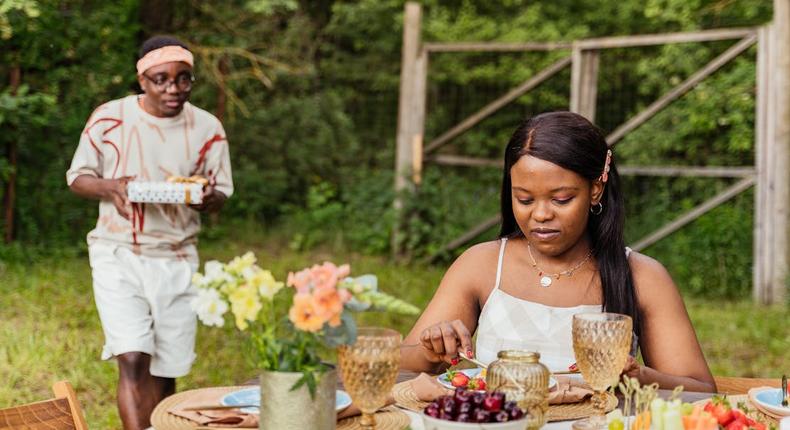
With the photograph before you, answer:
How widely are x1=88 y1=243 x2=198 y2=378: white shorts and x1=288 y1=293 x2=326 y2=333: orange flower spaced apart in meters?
2.47

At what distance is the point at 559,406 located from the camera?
2.22m

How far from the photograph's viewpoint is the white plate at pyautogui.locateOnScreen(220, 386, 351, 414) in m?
2.09

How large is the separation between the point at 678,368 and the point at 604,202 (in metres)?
0.50

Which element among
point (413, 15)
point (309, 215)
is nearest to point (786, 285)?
point (413, 15)

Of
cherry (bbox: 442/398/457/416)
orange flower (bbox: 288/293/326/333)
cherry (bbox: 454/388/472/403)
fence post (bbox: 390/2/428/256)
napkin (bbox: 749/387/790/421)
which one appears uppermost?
fence post (bbox: 390/2/428/256)

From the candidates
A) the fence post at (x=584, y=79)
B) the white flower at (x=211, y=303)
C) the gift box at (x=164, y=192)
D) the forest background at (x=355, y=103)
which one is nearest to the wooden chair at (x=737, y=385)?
the white flower at (x=211, y=303)

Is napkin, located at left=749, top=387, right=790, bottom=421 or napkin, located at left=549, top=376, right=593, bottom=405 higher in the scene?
napkin, located at left=549, top=376, right=593, bottom=405

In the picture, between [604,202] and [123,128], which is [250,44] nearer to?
[123,128]

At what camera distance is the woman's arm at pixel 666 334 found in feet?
8.74

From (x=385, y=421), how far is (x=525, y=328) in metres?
0.80

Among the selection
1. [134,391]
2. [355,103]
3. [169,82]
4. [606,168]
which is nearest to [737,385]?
[606,168]

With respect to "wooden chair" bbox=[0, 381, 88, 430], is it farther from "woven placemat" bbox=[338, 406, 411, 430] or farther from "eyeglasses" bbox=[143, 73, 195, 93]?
"eyeglasses" bbox=[143, 73, 195, 93]

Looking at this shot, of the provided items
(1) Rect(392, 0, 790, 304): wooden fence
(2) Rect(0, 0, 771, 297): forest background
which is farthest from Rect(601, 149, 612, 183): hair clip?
(1) Rect(392, 0, 790, 304): wooden fence

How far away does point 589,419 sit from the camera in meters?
2.12
